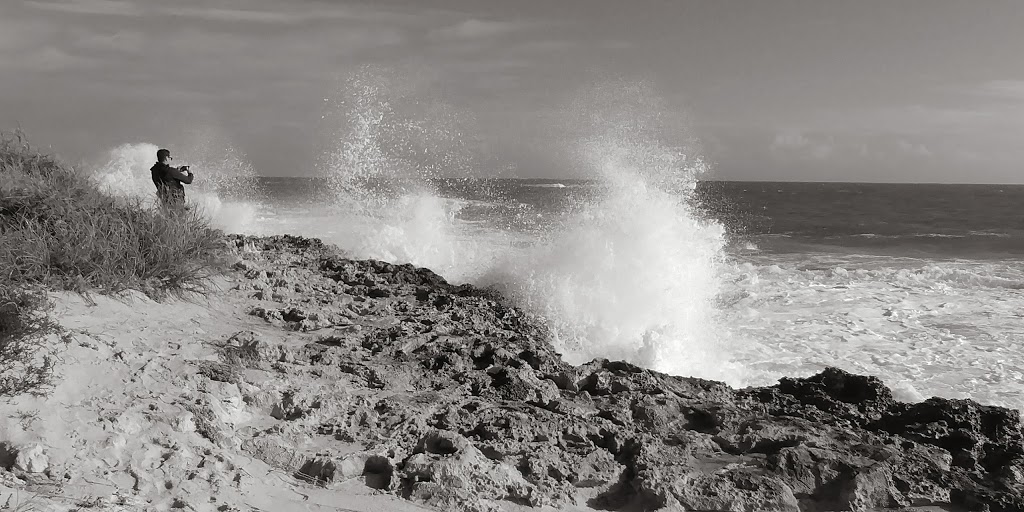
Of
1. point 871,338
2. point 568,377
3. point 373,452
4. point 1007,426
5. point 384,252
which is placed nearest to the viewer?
point 373,452

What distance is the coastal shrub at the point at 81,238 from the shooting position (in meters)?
4.48

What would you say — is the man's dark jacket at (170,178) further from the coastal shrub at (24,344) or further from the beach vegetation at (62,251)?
the coastal shrub at (24,344)

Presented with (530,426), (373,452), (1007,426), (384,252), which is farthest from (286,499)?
(384,252)

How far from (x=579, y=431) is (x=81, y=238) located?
3.97 metres

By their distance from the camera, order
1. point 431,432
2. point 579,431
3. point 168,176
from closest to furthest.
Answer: point 431,432 < point 579,431 < point 168,176

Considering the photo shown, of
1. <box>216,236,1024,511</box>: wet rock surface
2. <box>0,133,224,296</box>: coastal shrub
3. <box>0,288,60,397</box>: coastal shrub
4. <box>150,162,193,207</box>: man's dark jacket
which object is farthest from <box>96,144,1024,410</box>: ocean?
<box>0,288,60,397</box>: coastal shrub

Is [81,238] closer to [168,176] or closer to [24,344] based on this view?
[24,344]

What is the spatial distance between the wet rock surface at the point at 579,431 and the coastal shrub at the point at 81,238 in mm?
895

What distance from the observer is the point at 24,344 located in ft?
11.6

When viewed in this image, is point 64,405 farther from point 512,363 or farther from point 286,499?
point 512,363

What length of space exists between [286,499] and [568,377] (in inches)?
88.5

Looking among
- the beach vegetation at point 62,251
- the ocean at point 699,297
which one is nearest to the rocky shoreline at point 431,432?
the beach vegetation at point 62,251

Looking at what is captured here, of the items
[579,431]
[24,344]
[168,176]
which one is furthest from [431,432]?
[168,176]

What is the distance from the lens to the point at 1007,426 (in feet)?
14.6
